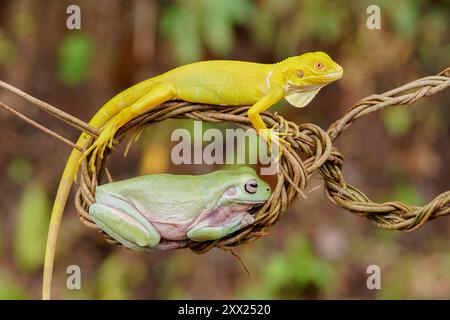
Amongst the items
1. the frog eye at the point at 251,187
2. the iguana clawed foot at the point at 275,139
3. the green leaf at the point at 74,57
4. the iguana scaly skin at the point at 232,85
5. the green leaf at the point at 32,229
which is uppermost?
the green leaf at the point at 74,57

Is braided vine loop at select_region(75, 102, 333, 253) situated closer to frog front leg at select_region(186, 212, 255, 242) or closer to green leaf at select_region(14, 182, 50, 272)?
frog front leg at select_region(186, 212, 255, 242)

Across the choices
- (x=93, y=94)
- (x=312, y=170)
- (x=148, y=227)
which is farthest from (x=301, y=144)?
(x=93, y=94)

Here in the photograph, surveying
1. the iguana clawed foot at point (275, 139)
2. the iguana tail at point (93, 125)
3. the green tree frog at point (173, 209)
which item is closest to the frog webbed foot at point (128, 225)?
the green tree frog at point (173, 209)

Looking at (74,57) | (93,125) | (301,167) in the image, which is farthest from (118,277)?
(301,167)

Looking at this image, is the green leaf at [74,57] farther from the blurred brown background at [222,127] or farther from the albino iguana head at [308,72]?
the albino iguana head at [308,72]

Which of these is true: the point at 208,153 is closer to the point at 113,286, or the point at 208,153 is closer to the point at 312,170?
the point at 312,170

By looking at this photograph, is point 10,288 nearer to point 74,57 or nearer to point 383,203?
point 74,57

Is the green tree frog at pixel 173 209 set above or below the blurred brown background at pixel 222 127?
below
